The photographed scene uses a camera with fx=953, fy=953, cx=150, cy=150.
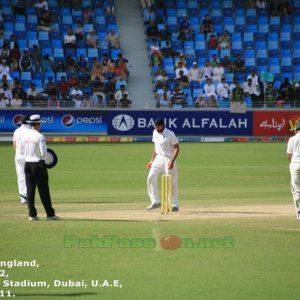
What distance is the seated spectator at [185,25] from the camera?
134 ft

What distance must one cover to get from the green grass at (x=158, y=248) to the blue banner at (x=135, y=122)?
8.37 m

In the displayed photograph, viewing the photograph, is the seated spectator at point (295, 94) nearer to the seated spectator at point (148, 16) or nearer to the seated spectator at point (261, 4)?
the seated spectator at point (261, 4)

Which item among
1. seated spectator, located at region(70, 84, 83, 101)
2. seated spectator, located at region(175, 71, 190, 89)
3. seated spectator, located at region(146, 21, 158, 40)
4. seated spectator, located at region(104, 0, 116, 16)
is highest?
seated spectator, located at region(104, 0, 116, 16)

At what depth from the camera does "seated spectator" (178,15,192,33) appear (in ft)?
134

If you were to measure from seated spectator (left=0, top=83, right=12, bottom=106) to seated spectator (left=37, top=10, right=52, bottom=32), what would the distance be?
4864mm

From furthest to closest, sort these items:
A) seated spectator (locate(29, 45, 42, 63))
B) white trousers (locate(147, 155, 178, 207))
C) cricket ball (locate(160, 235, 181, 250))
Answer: seated spectator (locate(29, 45, 42, 63)), white trousers (locate(147, 155, 178, 207)), cricket ball (locate(160, 235, 181, 250))

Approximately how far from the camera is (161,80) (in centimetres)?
3781

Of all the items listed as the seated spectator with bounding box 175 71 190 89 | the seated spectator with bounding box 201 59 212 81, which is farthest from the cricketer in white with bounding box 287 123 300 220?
the seated spectator with bounding box 201 59 212 81

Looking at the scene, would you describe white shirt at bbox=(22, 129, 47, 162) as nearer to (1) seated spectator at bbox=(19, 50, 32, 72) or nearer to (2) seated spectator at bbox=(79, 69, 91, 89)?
(2) seated spectator at bbox=(79, 69, 91, 89)

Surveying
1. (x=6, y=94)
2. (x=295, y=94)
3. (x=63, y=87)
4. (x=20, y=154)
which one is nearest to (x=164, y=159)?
(x=20, y=154)

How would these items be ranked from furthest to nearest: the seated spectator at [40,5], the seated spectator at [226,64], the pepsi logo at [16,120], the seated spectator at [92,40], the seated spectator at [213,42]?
1. the seated spectator at [213,42]
2. the seated spectator at [40,5]
3. the seated spectator at [226,64]
4. the seated spectator at [92,40]
5. the pepsi logo at [16,120]

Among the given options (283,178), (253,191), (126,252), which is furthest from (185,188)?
(126,252)

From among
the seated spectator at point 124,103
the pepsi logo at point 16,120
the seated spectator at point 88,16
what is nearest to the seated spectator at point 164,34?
the seated spectator at point 88,16

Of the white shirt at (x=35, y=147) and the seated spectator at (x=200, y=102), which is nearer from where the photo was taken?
the white shirt at (x=35, y=147)
